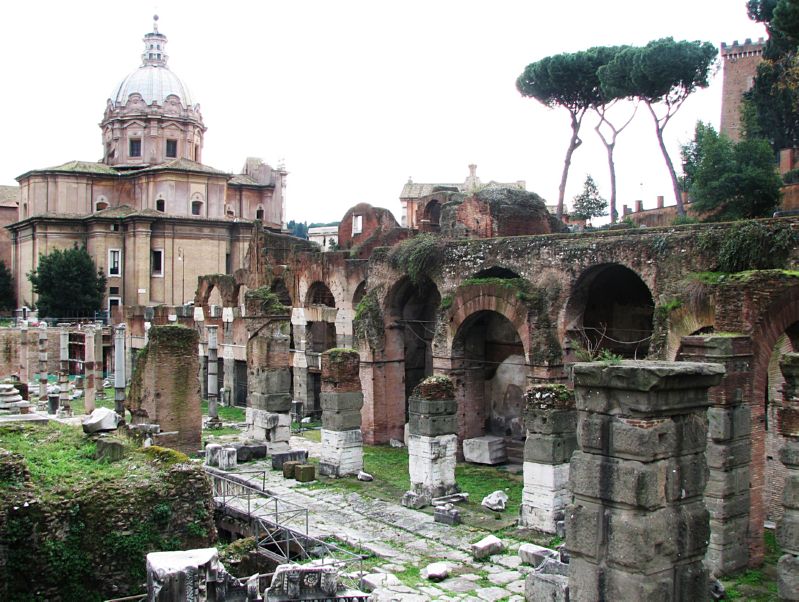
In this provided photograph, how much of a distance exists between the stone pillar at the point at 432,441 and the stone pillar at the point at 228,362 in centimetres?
1487

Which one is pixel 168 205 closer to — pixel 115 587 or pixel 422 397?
pixel 422 397

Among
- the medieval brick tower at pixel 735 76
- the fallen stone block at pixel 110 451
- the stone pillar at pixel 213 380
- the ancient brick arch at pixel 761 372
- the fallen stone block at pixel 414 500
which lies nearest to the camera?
the ancient brick arch at pixel 761 372

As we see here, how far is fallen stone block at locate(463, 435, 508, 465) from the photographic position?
1759 centimetres

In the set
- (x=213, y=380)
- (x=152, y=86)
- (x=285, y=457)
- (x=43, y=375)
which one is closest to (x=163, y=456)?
(x=285, y=457)

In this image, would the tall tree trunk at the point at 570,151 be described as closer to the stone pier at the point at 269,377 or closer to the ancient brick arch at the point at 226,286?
the ancient brick arch at the point at 226,286

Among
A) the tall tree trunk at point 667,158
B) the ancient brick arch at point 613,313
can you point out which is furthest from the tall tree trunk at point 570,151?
the ancient brick arch at point 613,313

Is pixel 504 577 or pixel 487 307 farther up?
pixel 487 307

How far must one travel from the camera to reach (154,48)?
50.1 meters

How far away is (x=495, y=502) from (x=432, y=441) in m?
1.42

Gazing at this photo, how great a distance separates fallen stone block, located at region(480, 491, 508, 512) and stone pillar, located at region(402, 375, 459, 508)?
765 mm

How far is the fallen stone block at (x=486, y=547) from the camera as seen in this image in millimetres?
10898

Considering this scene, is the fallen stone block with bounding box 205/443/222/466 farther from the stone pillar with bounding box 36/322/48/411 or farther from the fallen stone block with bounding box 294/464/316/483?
the stone pillar with bounding box 36/322/48/411

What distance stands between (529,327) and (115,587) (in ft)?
29.7

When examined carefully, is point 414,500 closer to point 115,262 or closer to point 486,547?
point 486,547
